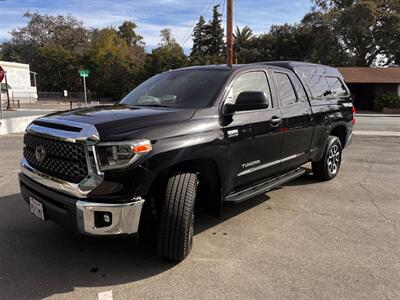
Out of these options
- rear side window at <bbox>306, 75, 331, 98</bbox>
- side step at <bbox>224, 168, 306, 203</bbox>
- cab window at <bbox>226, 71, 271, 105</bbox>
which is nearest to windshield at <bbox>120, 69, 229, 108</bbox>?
cab window at <bbox>226, 71, 271, 105</bbox>

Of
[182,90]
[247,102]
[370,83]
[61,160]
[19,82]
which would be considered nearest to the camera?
[61,160]

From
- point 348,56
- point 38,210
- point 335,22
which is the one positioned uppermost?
point 335,22

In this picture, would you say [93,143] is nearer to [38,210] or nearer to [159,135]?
[159,135]

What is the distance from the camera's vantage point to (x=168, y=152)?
346 centimetres

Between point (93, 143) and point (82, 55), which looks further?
point (82, 55)

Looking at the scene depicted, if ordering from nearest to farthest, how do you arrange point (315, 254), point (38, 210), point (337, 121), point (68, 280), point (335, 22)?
point (68, 280)
point (38, 210)
point (315, 254)
point (337, 121)
point (335, 22)

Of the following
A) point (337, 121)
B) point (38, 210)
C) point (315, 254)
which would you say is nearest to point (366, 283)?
point (315, 254)

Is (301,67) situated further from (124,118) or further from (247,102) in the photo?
(124,118)

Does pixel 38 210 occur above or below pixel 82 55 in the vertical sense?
below

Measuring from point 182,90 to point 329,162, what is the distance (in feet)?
11.1

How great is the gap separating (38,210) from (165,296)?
149cm

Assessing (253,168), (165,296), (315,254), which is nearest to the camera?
(165,296)

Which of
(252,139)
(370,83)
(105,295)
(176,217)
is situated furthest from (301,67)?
(370,83)

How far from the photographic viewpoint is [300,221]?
15.9 feet
